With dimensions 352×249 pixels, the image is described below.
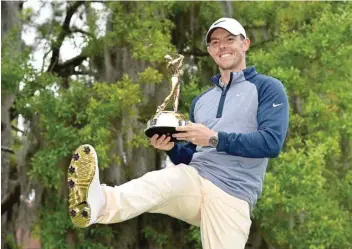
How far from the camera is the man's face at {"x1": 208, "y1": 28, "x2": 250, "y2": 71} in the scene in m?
2.96

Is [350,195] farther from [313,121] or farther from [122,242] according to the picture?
[122,242]

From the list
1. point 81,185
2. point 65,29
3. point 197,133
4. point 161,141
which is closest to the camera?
point 81,185

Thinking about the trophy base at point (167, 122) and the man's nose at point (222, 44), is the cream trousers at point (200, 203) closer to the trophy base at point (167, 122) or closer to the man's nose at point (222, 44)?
the trophy base at point (167, 122)

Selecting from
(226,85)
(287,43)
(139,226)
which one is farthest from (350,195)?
(226,85)

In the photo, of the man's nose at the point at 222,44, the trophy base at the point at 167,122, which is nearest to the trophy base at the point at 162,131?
the trophy base at the point at 167,122

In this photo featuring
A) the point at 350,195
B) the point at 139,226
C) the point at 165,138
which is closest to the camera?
the point at 165,138

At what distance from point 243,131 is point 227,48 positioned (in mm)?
337

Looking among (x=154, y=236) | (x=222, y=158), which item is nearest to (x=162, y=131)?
(x=222, y=158)

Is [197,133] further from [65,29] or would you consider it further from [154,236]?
[65,29]

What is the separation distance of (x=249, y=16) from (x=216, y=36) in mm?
4834

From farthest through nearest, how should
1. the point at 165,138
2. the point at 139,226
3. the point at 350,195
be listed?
the point at 139,226 < the point at 350,195 < the point at 165,138

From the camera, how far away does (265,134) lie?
9.18 feet

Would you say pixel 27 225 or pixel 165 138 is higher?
pixel 165 138

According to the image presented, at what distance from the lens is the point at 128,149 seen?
702cm
